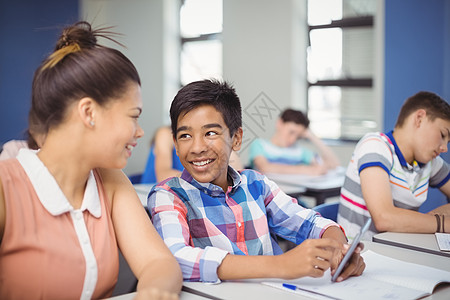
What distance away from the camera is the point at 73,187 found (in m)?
1.20

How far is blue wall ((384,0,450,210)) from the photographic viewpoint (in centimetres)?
356

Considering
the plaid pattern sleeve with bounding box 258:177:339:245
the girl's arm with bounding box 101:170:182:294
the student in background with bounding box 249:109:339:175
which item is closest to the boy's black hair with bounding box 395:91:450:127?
the plaid pattern sleeve with bounding box 258:177:339:245

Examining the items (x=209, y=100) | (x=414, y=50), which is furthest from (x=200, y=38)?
(x=209, y=100)

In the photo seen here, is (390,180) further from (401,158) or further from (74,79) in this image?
(74,79)

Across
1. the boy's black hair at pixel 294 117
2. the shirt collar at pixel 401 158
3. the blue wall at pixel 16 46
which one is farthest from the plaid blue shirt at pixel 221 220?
the blue wall at pixel 16 46

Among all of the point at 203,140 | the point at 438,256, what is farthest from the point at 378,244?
the point at 203,140

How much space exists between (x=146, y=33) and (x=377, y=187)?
6060mm

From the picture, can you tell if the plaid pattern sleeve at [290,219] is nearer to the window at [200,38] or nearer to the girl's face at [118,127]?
the girl's face at [118,127]

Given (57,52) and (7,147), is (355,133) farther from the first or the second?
(57,52)

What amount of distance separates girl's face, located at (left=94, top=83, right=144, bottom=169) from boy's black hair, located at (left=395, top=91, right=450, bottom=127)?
4.88ft

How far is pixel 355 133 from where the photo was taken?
5.58 metres

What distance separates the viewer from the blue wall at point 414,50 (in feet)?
11.7

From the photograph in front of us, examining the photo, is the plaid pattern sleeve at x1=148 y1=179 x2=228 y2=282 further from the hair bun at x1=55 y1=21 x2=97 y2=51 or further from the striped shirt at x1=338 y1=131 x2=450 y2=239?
the striped shirt at x1=338 y1=131 x2=450 y2=239

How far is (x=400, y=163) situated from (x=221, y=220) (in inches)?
42.8
